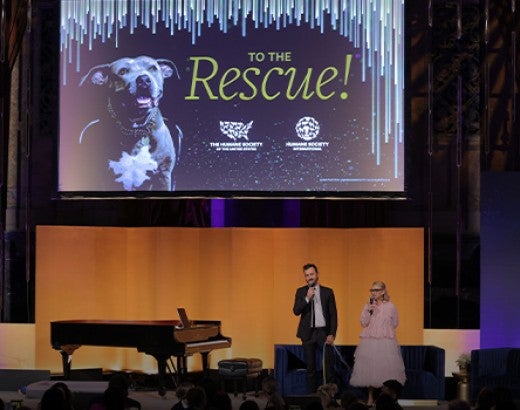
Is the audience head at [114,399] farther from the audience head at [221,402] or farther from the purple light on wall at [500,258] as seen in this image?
the purple light on wall at [500,258]

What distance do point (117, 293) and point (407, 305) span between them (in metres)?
3.10

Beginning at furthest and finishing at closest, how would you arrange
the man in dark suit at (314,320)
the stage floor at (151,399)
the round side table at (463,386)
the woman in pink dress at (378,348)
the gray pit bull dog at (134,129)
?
the gray pit bull dog at (134,129)
the round side table at (463,386)
the man in dark suit at (314,320)
the woman in pink dress at (378,348)
the stage floor at (151,399)

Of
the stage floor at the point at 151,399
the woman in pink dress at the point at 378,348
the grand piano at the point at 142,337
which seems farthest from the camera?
the grand piano at the point at 142,337

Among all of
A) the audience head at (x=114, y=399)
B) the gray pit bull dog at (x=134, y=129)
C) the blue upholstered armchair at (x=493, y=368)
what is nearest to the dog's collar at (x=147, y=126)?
the gray pit bull dog at (x=134, y=129)

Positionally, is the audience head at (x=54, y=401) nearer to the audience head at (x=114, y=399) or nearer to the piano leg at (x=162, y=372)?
the audience head at (x=114, y=399)

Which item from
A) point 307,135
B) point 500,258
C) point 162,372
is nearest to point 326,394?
point 162,372

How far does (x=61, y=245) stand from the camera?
13.3 metres

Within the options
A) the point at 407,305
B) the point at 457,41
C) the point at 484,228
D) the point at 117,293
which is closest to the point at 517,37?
the point at 457,41

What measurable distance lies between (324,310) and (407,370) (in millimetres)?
925

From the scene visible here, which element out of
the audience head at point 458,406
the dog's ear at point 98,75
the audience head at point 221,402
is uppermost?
the dog's ear at point 98,75

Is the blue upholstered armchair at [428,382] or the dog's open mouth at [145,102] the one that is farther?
the dog's open mouth at [145,102]

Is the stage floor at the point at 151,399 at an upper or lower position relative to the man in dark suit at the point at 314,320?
lower

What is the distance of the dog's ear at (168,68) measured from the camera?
13367 millimetres

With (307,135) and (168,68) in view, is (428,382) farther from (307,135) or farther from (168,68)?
(168,68)
